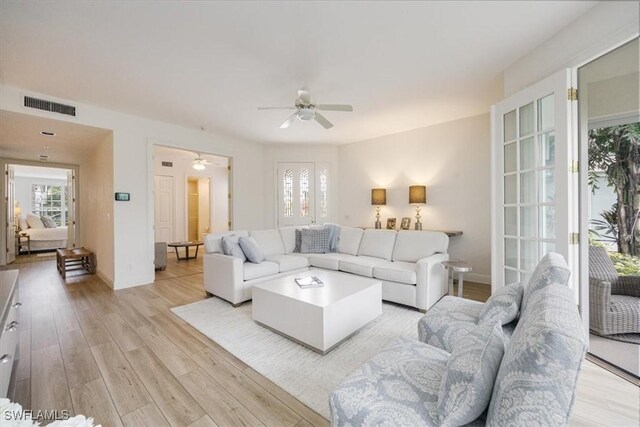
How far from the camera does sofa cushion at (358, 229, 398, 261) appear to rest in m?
3.90

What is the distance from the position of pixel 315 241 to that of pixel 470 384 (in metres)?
3.52

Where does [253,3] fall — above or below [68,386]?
above

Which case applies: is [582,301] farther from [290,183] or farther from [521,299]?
[290,183]

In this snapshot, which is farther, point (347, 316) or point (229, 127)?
point (229, 127)

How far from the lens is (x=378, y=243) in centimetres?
402

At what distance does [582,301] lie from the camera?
2.18 metres

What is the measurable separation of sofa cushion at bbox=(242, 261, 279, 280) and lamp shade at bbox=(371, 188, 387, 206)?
245cm

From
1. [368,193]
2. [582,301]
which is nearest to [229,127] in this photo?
[368,193]

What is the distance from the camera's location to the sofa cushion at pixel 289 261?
12.5 feet

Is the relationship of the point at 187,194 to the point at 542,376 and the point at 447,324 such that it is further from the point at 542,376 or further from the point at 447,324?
the point at 542,376

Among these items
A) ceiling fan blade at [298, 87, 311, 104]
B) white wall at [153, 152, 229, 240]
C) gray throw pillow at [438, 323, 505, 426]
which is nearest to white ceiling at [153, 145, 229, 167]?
white wall at [153, 152, 229, 240]

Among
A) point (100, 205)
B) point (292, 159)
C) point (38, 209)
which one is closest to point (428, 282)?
point (292, 159)

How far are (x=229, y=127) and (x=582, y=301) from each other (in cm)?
509

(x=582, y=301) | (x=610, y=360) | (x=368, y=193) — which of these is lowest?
(x=610, y=360)
